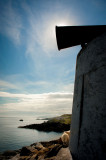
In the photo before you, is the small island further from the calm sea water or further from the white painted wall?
the white painted wall

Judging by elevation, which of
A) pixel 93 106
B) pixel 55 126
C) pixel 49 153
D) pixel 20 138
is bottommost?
pixel 55 126

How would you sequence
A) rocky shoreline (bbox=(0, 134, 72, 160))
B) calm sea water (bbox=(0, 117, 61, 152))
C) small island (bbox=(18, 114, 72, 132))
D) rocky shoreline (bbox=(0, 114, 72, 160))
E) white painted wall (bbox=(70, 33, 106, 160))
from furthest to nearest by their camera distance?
small island (bbox=(18, 114, 72, 132)) → calm sea water (bbox=(0, 117, 61, 152)) → rocky shoreline (bbox=(0, 114, 72, 160)) → rocky shoreline (bbox=(0, 134, 72, 160)) → white painted wall (bbox=(70, 33, 106, 160))

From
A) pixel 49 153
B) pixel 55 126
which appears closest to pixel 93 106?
pixel 49 153

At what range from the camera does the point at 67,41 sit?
12.7ft

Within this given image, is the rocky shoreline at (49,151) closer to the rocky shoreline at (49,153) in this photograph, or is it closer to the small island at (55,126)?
the rocky shoreline at (49,153)

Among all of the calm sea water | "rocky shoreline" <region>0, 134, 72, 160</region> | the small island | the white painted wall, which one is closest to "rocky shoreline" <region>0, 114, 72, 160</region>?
"rocky shoreline" <region>0, 134, 72, 160</region>

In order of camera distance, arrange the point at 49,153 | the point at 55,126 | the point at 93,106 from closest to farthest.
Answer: the point at 93,106, the point at 49,153, the point at 55,126

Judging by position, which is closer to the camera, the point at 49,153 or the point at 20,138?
the point at 49,153

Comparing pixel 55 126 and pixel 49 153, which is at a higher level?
pixel 49 153

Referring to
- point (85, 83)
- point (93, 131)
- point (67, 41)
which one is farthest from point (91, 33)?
point (93, 131)

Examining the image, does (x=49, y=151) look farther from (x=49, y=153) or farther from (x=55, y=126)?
(x=55, y=126)

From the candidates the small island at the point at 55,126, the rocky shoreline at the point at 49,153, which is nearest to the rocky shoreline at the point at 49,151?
the rocky shoreline at the point at 49,153

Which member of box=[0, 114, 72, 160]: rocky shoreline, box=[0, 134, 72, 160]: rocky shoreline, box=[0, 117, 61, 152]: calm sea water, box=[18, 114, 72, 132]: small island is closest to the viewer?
box=[0, 134, 72, 160]: rocky shoreline

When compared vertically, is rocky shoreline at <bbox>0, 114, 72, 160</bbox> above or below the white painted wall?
below
